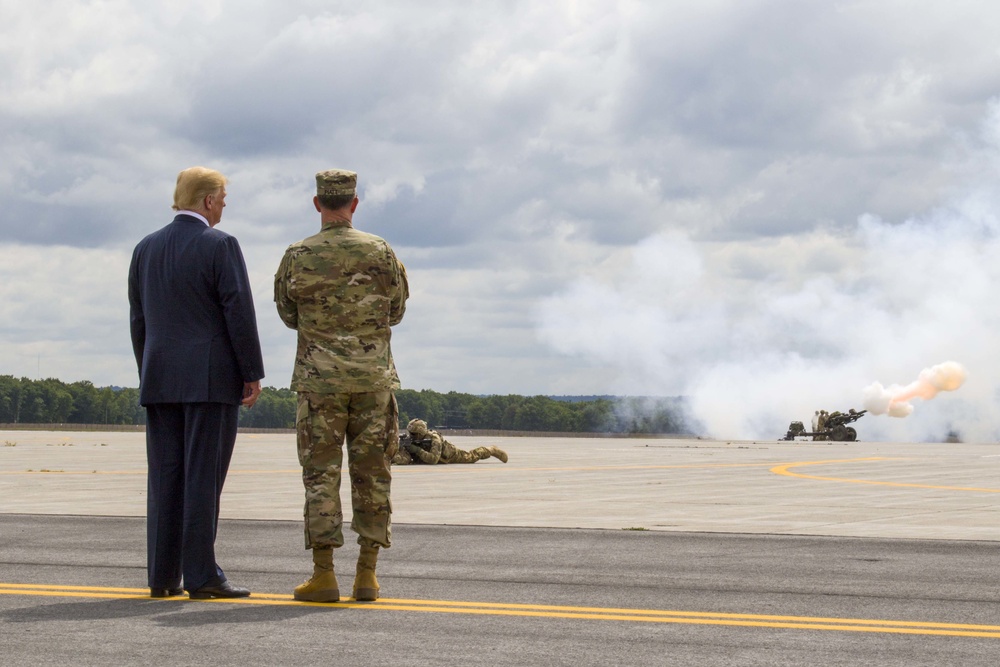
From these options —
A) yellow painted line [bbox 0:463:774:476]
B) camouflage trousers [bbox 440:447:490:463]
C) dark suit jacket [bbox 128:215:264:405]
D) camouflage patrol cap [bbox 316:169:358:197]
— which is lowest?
yellow painted line [bbox 0:463:774:476]

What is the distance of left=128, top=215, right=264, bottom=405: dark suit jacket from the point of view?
8.69 meters

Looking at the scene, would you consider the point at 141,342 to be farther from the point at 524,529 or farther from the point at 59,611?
the point at 524,529

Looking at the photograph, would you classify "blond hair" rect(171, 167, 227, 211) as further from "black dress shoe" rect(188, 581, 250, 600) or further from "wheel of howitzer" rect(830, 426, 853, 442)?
"wheel of howitzer" rect(830, 426, 853, 442)

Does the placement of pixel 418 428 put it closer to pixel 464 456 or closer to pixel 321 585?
pixel 464 456

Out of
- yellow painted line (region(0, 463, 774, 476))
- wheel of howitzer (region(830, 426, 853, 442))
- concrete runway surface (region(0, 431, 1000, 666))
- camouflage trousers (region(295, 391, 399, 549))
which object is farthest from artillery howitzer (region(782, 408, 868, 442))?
camouflage trousers (region(295, 391, 399, 549))

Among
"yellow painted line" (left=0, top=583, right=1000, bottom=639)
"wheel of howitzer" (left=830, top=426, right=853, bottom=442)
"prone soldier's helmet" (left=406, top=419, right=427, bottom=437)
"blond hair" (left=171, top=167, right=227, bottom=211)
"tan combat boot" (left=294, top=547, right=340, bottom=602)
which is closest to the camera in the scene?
"yellow painted line" (left=0, top=583, right=1000, bottom=639)

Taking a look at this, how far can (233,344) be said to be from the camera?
8.69 m

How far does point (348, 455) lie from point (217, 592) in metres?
1.20

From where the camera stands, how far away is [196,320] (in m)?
8.84

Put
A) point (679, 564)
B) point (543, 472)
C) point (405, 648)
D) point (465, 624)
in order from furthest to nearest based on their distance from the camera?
point (543, 472) < point (679, 564) < point (465, 624) < point (405, 648)

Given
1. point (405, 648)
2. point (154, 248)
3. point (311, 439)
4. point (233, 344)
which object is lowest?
point (405, 648)

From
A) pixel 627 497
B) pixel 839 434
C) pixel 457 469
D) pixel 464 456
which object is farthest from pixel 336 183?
pixel 839 434

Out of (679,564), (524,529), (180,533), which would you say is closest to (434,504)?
(524,529)

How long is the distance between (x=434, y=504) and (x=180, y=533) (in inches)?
362
